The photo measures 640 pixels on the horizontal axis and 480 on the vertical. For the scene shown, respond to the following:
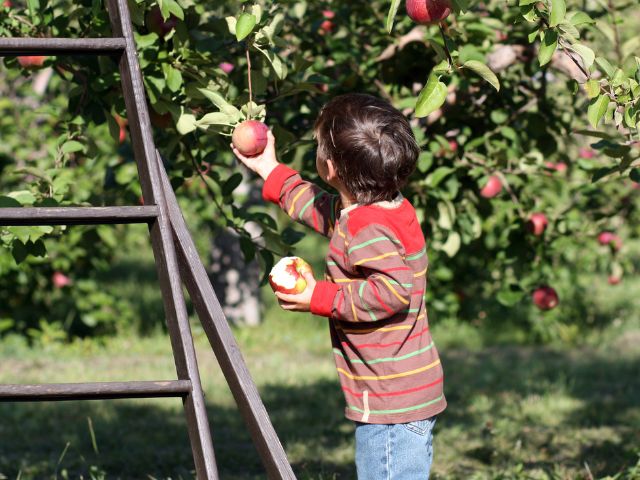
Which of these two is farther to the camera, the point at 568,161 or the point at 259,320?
the point at 259,320

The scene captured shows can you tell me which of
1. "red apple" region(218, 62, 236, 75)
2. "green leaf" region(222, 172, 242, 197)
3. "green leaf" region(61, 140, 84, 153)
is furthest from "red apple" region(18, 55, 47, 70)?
"green leaf" region(222, 172, 242, 197)

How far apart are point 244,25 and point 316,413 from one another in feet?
8.96

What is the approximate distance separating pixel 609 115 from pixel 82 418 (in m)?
3.13

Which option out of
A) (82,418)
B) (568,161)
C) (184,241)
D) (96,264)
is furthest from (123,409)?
(184,241)

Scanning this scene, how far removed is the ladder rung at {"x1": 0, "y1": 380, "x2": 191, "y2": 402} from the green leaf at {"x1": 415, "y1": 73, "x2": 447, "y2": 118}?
75 centimetres

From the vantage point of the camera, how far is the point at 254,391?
1.92m

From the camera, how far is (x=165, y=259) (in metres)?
1.98

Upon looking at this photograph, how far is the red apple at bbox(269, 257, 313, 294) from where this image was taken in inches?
83.3

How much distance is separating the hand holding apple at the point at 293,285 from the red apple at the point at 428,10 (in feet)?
2.02

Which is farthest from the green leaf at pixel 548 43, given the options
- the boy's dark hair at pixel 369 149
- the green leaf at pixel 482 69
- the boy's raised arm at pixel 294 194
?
the boy's raised arm at pixel 294 194

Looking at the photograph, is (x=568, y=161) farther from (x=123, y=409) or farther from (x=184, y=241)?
(x=123, y=409)

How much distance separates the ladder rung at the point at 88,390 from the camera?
1850 mm

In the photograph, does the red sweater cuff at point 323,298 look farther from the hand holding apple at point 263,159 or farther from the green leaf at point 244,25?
the green leaf at point 244,25

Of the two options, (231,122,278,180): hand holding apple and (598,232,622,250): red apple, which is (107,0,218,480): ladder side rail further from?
(598,232,622,250): red apple
